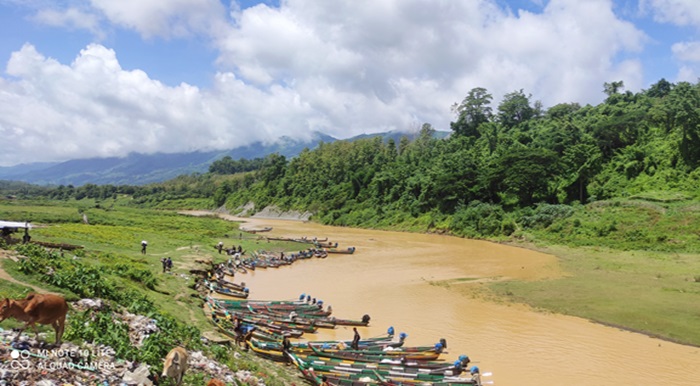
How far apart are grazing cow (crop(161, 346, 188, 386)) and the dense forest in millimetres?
52229

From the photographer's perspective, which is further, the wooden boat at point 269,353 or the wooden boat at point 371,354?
the wooden boat at point 269,353

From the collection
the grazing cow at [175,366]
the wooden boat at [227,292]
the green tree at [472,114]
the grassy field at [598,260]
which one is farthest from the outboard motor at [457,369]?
the green tree at [472,114]

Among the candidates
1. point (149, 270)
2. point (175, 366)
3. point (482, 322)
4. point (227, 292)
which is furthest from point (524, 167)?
point (175, 366)

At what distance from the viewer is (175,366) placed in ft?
26.4

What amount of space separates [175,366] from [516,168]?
61283mm

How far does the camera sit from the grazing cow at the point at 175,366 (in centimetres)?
800

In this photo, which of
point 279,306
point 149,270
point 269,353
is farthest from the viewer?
point 149,270

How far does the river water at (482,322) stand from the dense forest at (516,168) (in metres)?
23.9

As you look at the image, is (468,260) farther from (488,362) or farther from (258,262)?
(488,362)

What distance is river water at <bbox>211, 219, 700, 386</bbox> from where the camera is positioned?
15.3 m

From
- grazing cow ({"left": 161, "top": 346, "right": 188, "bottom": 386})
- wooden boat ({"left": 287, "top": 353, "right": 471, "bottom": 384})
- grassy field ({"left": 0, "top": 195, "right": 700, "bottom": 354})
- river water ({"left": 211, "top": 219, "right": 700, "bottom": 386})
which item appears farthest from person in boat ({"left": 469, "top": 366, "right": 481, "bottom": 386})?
grassy field ({"left": 0, "top": 195, "right": 700, "bottom": 354})

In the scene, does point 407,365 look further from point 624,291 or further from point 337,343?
point 624,291

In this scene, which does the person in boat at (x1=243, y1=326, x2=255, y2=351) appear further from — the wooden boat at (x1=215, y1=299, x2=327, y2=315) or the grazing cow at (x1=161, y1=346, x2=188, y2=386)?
the grazing cow at (x1=161, y1=346, x2=188, y2=386)

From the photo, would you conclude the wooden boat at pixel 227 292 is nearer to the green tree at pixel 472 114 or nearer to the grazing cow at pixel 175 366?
the grazing cow at pixel 175 366
